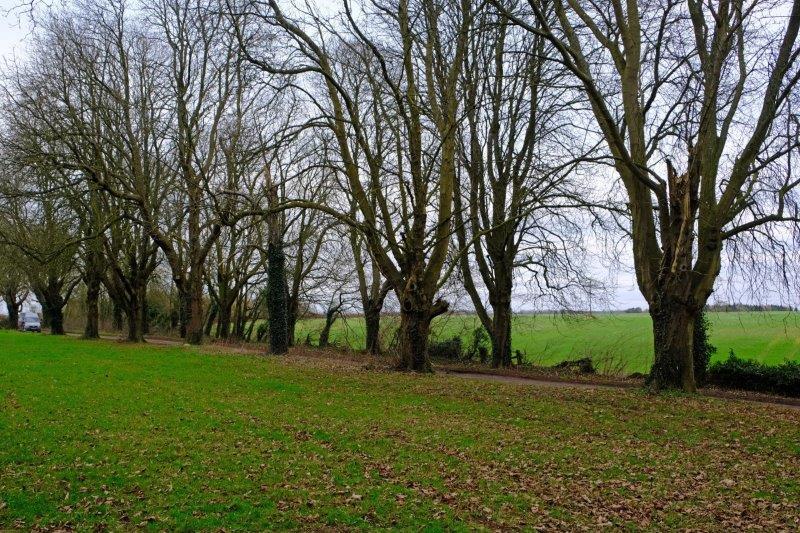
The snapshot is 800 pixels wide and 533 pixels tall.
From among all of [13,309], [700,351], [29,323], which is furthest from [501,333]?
[13,309]

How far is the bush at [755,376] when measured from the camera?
829 inches

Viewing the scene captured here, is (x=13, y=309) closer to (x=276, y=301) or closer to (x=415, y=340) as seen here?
(x=276, y=301)

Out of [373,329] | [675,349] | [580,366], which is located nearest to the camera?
[675,349]

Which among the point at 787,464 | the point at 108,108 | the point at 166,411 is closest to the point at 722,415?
the point at 787,464

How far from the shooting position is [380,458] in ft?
27.6

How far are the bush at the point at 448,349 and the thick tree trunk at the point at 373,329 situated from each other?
9.49 feet

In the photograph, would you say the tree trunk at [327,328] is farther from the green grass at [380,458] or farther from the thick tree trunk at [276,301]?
the green grass at [380,458]

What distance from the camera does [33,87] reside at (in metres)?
25.0

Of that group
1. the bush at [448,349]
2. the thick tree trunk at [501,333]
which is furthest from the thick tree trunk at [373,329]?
the thick tree trunk at [501,333]

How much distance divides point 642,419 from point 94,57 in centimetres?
2502

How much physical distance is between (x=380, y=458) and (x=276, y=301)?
1803 centimetres

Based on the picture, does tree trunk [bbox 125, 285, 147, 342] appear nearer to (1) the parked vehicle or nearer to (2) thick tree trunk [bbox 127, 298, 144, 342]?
(2) thick tree trunk [bbox 127, 298, 144, 342]

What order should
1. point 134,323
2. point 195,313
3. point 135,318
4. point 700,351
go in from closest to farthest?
point 700,351
point 195,313
point 134,323
point 135,318

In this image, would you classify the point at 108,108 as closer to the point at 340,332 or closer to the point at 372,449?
the point at 340,332
